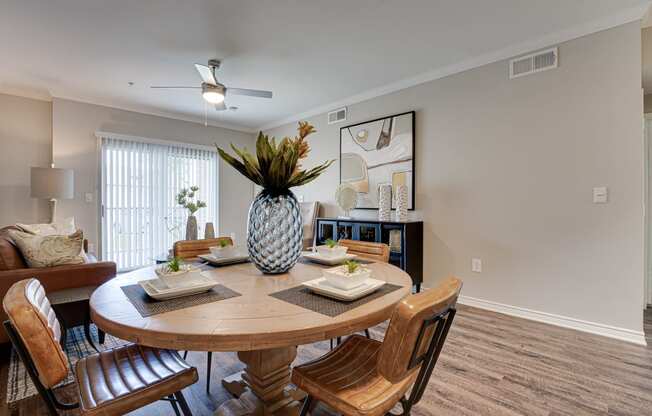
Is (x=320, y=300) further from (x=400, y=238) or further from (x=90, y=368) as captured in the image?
(x=400, y=238)

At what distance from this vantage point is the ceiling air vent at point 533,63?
2715mm

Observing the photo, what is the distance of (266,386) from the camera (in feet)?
4.78

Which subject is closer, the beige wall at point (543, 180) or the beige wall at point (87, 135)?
the beige wall at point (543, 180)

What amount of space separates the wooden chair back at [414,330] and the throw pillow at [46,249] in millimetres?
2553

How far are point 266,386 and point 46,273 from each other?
1892mm

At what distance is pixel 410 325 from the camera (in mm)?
863

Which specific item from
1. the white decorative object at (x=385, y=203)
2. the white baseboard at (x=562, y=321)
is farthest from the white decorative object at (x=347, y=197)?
the white baseboard at (x=562, y=321)

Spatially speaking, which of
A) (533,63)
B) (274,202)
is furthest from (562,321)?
(274,202)

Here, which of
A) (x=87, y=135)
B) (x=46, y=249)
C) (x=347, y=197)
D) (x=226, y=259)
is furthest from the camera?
(x=87, y=135)

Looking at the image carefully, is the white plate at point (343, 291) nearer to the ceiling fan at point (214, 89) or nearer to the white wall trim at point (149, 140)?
the ceiling fan at point (214, 89)

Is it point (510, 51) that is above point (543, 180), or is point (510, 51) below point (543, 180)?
above

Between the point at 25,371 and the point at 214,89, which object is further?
the point at 214,89

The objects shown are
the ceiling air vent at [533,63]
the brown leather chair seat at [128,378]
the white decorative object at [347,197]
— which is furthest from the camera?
the white decorative object at [347,197]

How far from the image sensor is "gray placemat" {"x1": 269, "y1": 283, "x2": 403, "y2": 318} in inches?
40.2
